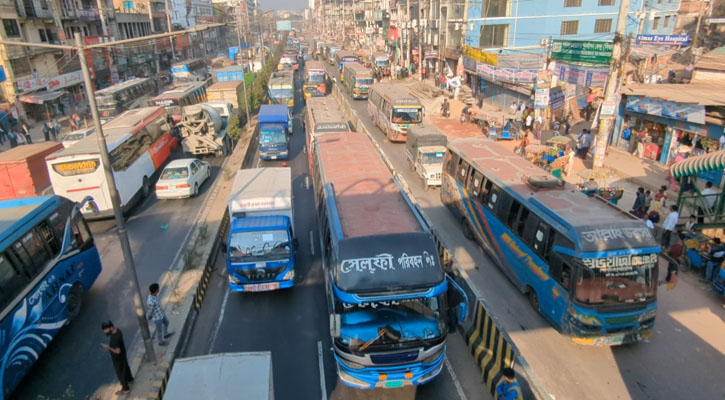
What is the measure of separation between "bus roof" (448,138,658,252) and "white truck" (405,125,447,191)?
4.88 m

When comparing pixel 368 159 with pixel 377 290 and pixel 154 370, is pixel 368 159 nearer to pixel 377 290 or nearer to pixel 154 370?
pixel 377 290

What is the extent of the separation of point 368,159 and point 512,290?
612 cm

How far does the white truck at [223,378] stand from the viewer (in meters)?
6.76

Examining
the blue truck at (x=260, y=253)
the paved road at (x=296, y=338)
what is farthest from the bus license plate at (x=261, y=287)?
the paved road at (x=296, y=338)

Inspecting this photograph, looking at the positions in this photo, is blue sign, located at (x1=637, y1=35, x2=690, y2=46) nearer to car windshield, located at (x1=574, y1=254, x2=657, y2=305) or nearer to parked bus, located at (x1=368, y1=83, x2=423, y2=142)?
parked bus, located at (x1=368, y1=83, x2=423, y2=142)

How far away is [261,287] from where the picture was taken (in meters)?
11.9

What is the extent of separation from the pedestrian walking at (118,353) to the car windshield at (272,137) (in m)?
16.9

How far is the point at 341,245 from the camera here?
852 centimetres

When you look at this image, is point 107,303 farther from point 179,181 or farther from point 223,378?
point 179,181

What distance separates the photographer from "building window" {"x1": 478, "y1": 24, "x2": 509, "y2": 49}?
43.5 meters

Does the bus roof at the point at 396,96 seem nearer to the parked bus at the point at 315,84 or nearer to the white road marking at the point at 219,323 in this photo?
the parked bus at the point at 315,84

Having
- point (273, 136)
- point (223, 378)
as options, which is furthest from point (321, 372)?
point (273, 136)

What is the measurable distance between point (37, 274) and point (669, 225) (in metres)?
17.5

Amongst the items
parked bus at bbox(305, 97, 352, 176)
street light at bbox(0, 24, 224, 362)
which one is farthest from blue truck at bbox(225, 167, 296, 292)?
parked bus at bbox(305, 97, 352, 176)
